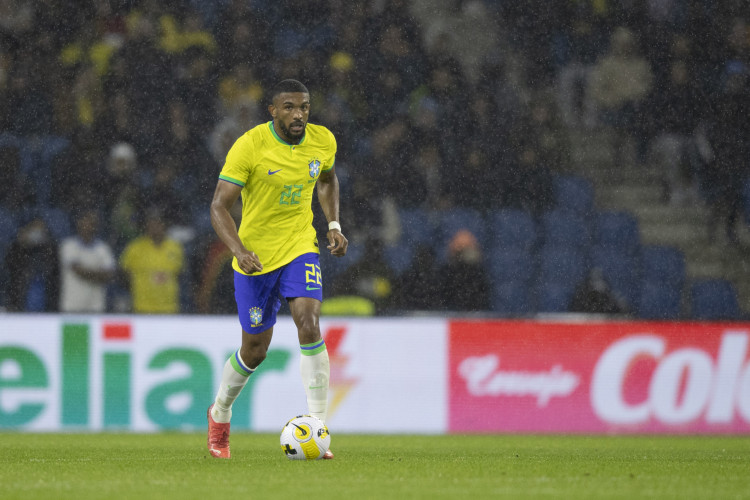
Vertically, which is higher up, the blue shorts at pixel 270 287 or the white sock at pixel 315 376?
the blue shorts at pixel 270 287

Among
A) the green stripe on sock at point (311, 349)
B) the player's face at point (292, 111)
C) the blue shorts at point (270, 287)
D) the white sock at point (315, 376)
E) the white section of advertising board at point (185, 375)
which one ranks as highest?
the player's face at point (292, 111)

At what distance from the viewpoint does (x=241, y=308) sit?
6.88 m

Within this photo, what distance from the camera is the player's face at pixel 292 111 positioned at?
22.1 ft

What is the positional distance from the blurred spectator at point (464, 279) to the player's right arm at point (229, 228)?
4603mm

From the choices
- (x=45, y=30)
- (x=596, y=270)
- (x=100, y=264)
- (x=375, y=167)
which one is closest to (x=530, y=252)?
(x=596, y=270)

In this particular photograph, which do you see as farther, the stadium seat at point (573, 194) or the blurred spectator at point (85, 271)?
the stadium seat at point (573, 194)

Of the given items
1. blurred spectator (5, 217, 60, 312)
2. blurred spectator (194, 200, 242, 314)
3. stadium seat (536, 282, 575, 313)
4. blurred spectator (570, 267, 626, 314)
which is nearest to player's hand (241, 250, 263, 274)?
blurred spectator (194, 200, 242, 314)

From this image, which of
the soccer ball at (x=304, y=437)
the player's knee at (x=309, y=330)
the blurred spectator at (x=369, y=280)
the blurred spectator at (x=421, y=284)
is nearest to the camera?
the soccer ball at (x=304, y=437)

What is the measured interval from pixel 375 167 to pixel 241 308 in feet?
18.5

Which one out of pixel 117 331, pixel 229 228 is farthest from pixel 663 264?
pixel 229 228

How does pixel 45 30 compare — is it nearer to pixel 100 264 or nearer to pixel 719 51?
pixel 100 264

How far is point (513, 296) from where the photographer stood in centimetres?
1220

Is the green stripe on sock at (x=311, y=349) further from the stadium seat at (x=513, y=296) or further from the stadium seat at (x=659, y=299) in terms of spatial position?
the stadium seat at (x=659, y=299)

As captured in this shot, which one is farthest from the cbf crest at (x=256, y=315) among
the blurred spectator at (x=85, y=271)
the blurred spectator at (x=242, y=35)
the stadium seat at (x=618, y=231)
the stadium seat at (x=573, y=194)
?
the blurred spectator at (x=242, y=35)
